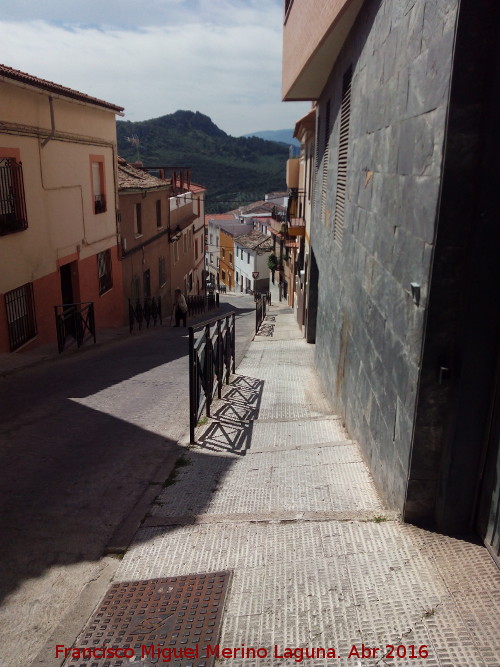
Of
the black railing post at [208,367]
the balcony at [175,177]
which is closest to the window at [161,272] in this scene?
the balcony at [175,177]

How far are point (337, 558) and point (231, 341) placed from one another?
5.49 metres

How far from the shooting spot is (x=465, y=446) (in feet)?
10.0

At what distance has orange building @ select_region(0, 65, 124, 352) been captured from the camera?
33.1 feet

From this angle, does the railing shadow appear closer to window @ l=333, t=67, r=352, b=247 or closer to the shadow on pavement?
the shadow on pavement

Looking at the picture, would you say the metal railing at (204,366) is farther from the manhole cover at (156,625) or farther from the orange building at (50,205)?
the orange building at (50,205)

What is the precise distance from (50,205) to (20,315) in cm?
267

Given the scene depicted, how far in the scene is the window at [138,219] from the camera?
61.2ft

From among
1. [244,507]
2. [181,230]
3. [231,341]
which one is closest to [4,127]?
[231,341]

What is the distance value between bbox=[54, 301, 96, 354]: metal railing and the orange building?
183 mm

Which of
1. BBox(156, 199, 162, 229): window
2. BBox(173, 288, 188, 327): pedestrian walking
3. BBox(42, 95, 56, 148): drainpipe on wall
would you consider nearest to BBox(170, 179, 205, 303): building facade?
BBox(156, 199, 162, 229): window

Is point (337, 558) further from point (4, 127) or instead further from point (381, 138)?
point (4, 127)

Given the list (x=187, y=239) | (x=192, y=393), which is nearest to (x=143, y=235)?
(x=187, y=239)

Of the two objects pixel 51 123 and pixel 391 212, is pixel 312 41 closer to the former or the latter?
pixel 391 212

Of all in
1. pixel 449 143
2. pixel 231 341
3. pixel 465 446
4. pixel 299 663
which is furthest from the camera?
pixel 231 341
